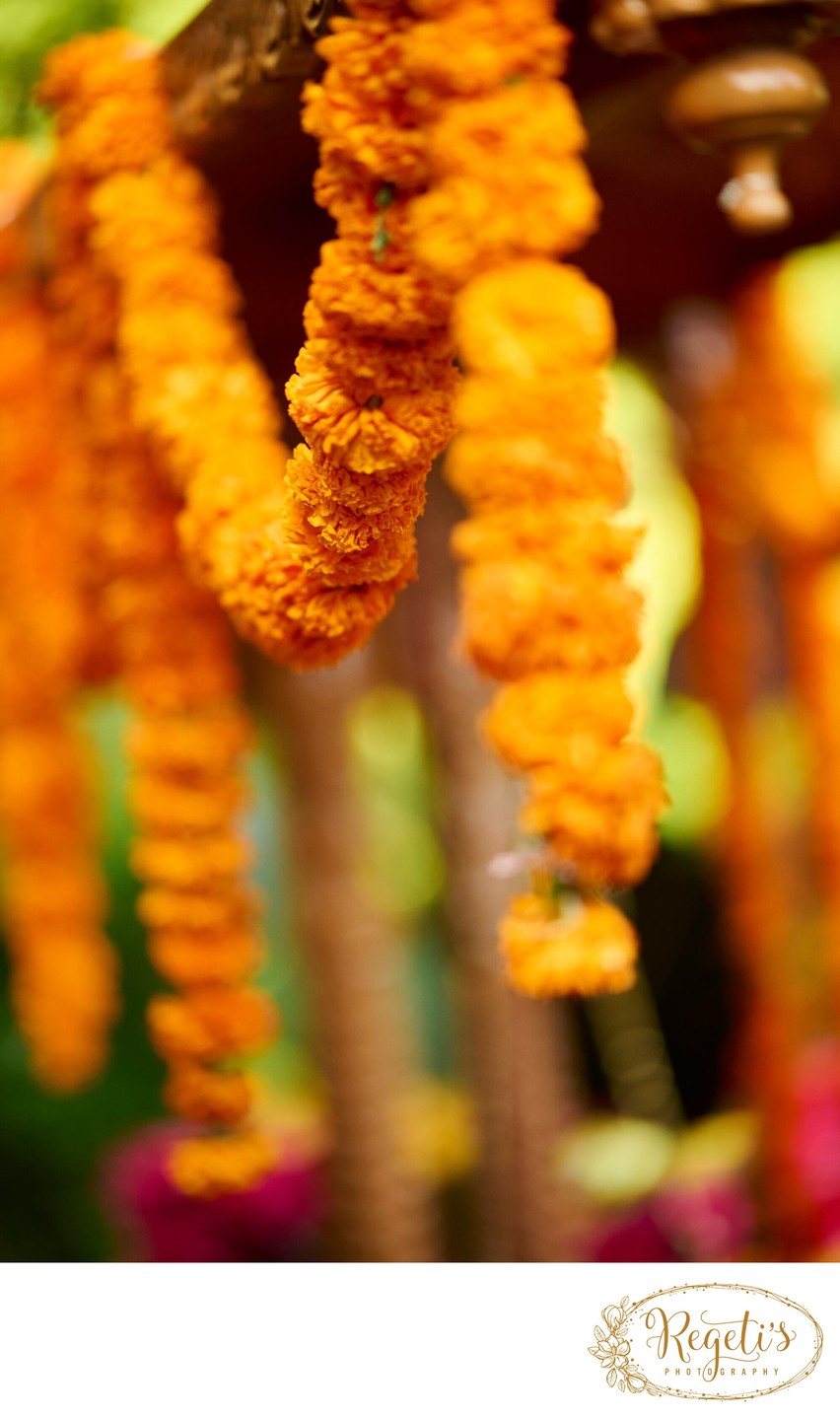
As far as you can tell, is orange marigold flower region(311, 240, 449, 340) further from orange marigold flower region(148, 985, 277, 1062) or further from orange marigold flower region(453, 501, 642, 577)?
orange marigold flower region(148, 985, 277, 1062)

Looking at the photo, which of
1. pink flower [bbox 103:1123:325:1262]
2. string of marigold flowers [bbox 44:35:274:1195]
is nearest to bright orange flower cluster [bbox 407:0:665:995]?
string of marigold flowers [bbox 44:35:274:1195]

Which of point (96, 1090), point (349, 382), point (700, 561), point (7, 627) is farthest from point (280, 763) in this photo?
→ point (349, 382)

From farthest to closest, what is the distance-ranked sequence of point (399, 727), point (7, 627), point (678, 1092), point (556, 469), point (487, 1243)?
point (399, 727)
point (678, 1092)
point (487, 1243)
point (7, 627)
point (556, 469)

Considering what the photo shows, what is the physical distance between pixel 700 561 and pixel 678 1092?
712 mm

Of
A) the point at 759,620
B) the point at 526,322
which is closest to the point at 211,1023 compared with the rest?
the point at 526,322

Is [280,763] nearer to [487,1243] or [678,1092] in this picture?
[487,1243]

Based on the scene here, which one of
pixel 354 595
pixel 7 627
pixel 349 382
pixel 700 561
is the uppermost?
pixel 349 382

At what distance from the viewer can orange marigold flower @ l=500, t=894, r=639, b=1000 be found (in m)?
0.53

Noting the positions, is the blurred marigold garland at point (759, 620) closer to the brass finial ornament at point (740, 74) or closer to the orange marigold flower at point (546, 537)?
the brass finial ornament at point (740, 74)
